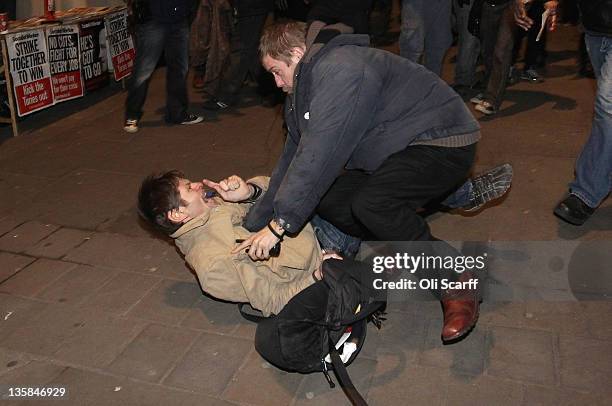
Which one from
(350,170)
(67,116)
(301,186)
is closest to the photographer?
(301,186)

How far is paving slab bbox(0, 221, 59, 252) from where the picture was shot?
3.96 metres

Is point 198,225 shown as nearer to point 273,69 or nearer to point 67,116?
point 273,69

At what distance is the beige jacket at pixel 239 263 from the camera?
2865 millimetres

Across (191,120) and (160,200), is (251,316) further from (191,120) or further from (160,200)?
(191,120)

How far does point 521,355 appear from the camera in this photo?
2.75m

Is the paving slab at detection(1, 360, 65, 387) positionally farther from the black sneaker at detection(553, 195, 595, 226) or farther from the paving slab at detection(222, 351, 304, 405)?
the black sneaker at detection(553, 195, 595, 226)

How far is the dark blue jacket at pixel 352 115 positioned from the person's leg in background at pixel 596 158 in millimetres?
1124

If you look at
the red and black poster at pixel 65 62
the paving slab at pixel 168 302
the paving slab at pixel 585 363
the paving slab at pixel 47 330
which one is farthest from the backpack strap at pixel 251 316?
the red and black poster at pixel 65 62

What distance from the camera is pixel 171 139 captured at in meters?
5.80

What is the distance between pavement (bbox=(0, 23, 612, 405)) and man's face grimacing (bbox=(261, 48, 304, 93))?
1.17m

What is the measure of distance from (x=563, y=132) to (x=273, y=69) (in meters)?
3.34

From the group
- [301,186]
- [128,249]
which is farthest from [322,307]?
[128,249]

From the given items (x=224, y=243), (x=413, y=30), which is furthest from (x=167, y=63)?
(x=224, y=243)

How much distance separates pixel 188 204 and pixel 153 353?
691 mm
